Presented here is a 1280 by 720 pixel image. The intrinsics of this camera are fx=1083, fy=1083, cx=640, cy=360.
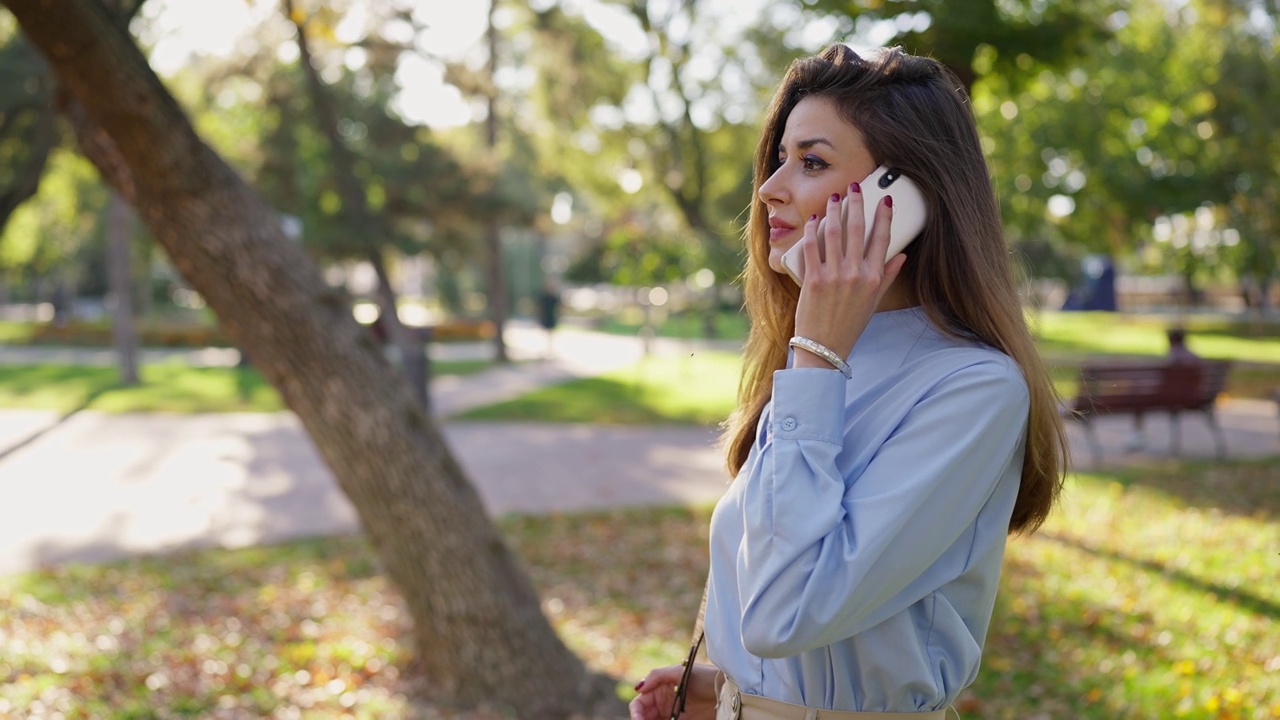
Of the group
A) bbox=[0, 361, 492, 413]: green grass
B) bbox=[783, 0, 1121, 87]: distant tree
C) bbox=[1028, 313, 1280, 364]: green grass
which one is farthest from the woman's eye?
bbox=[1028, 313, 1280, 364]: green grass

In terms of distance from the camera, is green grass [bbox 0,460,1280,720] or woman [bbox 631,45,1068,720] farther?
green grass [bbox 0,460,1280,720]

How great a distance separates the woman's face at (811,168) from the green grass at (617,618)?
4017mm

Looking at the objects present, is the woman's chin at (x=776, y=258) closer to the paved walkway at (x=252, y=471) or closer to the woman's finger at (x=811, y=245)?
the woman's finger at (x=811, y=245)

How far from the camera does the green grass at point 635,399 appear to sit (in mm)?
16328

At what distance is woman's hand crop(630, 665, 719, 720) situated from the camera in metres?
2.14

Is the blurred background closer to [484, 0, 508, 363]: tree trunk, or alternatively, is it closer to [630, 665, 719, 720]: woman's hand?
[484, 0, 508, 363]: tree trunk

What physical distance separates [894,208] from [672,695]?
1.09m

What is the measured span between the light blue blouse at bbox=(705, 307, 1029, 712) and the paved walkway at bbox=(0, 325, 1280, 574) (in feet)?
27.9

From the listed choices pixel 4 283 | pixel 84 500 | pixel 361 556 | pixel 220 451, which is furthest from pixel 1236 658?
pixel 4 283

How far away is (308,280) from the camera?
5004 millimetres

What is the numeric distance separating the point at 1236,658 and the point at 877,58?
5.25 metres

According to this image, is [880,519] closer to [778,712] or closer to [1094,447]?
[778,712]

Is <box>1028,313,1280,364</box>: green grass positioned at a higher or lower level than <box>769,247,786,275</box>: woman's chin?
lower

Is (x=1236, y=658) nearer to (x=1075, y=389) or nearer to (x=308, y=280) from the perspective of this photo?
(x=308, y=280)
